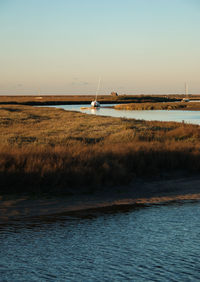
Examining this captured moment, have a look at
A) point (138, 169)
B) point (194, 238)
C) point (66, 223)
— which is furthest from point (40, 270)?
point (138, 169)

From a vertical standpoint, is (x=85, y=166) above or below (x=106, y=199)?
above

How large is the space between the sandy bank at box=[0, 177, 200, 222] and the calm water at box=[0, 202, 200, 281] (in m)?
0.88

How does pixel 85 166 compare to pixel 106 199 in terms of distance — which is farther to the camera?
pixel 85 166

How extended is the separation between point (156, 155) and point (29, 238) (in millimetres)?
9500

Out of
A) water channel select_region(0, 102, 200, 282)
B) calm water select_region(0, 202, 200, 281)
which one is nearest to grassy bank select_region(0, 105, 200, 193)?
water channel select_region(0, 102, 200, 282)

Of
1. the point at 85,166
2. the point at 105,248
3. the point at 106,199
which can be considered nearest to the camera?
the point at 105,248

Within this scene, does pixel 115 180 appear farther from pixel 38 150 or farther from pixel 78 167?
pixel 38 150

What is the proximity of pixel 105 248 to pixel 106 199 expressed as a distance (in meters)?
4.31

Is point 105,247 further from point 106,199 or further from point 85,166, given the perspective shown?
point 85,166

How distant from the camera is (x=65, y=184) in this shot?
44.4ft

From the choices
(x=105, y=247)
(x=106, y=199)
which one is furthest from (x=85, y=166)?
(x=105, y=247)

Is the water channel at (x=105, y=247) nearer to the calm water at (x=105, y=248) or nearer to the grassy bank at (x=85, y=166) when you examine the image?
the calm water at (x=105, y=248)

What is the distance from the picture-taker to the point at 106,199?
508 inches

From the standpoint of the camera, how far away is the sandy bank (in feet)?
37.3
